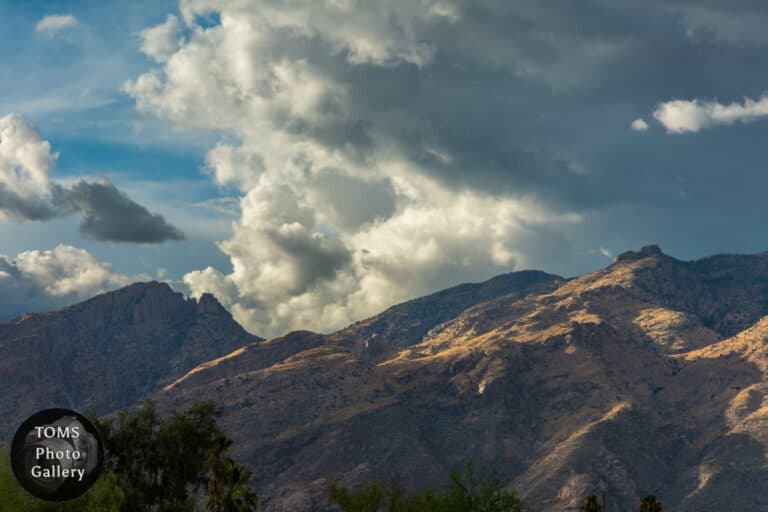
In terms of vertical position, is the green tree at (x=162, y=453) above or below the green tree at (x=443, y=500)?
above

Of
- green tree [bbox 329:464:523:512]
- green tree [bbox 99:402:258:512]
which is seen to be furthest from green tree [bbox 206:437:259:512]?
green tree [bbox 329:464:523:512]

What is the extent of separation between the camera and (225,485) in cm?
8300

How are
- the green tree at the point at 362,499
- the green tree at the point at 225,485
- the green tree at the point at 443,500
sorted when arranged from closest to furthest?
1. the green tree at the point at 225,485
2. the green tree at the point at 443,500
3. the green tree at the point at 362,499

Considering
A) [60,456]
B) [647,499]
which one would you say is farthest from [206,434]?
[647,499]

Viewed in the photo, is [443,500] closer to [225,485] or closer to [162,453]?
[225,485]

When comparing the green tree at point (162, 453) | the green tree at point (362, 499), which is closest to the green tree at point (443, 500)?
the green tree at point (362, 499)

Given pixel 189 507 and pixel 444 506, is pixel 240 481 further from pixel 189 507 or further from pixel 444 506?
pixel 444 506

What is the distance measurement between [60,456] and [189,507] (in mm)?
31452

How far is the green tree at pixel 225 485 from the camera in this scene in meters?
77.8

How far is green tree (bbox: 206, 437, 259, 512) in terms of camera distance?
7781cm

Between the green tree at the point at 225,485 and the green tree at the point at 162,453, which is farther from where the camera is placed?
the green tree at the point at 162,453

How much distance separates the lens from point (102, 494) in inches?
2667

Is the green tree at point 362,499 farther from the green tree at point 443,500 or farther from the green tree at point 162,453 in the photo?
the green tree at point 162,453

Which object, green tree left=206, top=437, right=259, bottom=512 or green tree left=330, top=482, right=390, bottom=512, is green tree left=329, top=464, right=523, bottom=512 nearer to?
green tree left=330, top=482, right=390, bottom=512
